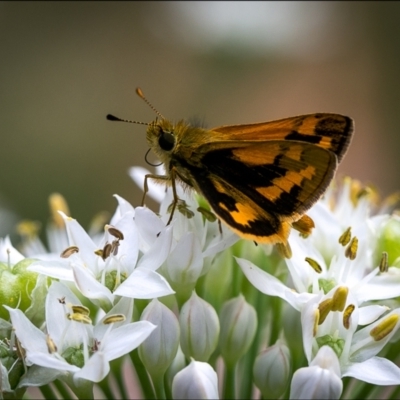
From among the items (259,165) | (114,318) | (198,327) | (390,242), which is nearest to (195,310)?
(198,327)

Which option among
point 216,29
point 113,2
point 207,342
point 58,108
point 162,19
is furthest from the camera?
point 113,2

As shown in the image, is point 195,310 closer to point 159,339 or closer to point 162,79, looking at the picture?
point 159,339

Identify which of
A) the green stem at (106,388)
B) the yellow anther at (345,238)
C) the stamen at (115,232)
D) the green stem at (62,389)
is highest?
the yellow anther at (345,238)

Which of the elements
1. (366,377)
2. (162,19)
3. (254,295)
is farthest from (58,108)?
(366,377)

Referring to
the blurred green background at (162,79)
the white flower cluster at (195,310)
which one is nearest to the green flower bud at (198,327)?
the white flower cluster at (195,310)

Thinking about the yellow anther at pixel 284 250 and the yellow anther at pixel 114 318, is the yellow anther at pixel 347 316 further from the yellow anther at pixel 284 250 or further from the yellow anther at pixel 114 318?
the yellow anther at pixel 114 318

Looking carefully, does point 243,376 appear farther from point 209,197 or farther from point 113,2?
point 113,2
